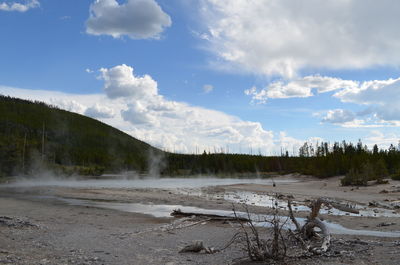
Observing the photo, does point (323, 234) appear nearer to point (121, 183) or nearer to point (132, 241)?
point (132, 241)

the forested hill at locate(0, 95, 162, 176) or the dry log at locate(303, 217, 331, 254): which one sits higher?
the forested hill at locate(0, 95, 162, 176)

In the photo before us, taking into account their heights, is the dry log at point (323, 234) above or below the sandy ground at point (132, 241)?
above

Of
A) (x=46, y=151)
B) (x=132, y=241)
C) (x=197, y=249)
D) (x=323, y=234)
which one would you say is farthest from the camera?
(x=46, y=151)

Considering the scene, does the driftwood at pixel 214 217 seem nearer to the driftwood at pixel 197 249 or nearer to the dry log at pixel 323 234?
the dry log at pixel 323 234

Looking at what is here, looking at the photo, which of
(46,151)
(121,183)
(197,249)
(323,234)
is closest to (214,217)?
(197,249)

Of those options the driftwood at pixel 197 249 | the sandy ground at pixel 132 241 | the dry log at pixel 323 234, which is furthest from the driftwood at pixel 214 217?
the driftwood at pixel 197 249

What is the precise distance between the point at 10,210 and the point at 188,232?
1338 centimetres

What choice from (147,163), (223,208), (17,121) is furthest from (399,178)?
(17,121)

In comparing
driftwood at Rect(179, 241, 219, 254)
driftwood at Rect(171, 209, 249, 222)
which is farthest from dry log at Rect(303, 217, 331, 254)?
A: driftwood at Rect(171, 209, 249, 222)

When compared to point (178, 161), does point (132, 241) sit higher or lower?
lower

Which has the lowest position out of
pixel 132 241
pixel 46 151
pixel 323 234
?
pixel 132 241

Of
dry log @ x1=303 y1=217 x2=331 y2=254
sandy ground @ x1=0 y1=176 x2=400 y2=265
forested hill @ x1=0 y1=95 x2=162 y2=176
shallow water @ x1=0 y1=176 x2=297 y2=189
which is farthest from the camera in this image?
forested hill @ x1=0 y1=95 x2=162 y2=176

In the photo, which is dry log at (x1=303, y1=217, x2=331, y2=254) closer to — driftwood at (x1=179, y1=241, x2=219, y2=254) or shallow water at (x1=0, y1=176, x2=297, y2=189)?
driftwood at (x1=179, y1=241, x2=219, y2=254)

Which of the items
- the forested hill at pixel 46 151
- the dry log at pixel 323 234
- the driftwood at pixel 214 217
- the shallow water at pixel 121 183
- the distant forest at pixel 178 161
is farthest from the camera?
the forested hill at pixel 46 151
